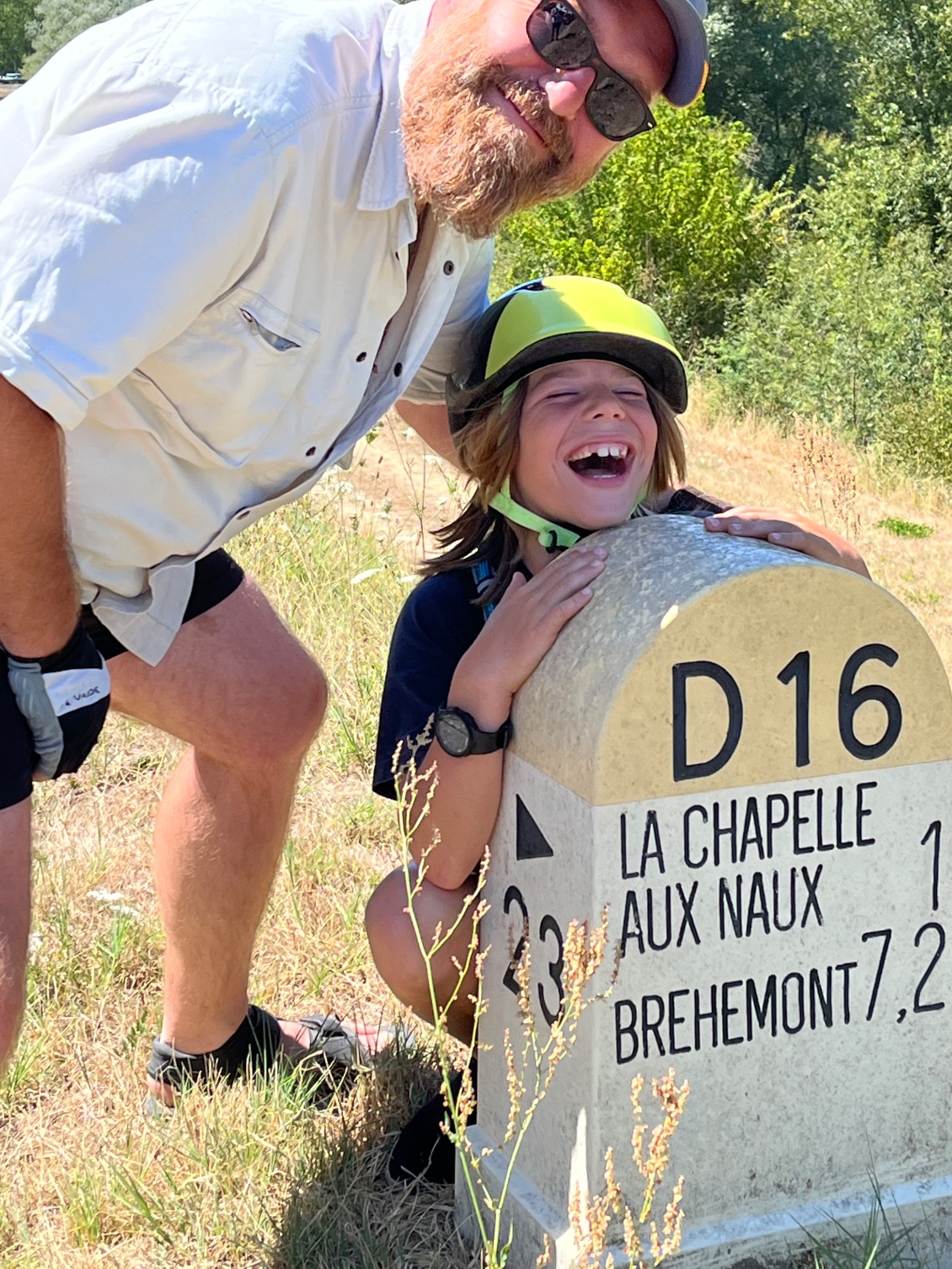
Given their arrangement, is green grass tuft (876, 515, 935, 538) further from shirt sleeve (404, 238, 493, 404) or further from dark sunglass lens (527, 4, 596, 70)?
dark sunglass lens (527, 4, 596, 70)

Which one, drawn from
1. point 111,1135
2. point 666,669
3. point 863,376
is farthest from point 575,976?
point 863,376

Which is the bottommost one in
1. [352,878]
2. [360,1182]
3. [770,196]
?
[770,196]

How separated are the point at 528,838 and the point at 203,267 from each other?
1024 millimetres

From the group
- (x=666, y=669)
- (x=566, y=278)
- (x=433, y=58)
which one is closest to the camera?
(x=666, y=669)

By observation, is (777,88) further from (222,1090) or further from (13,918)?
(13,918)

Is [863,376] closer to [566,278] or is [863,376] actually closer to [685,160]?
[685,160]

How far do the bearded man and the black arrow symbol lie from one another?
65 centimetres

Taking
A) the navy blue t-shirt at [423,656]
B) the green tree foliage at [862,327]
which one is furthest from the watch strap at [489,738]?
the green tree foliage at [862,327]

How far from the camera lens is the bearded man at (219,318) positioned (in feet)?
6.76

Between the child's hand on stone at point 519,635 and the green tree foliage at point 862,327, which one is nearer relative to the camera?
the child's hand on stone at point 519,635

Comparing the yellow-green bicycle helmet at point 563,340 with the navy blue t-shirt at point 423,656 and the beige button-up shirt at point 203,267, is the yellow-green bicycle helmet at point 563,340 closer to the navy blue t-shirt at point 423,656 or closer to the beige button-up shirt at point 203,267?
the beige button-up shirt at point 203,267

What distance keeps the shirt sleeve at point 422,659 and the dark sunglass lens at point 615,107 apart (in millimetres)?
837

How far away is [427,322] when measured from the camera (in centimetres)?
263

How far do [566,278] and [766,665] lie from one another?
1019mm
